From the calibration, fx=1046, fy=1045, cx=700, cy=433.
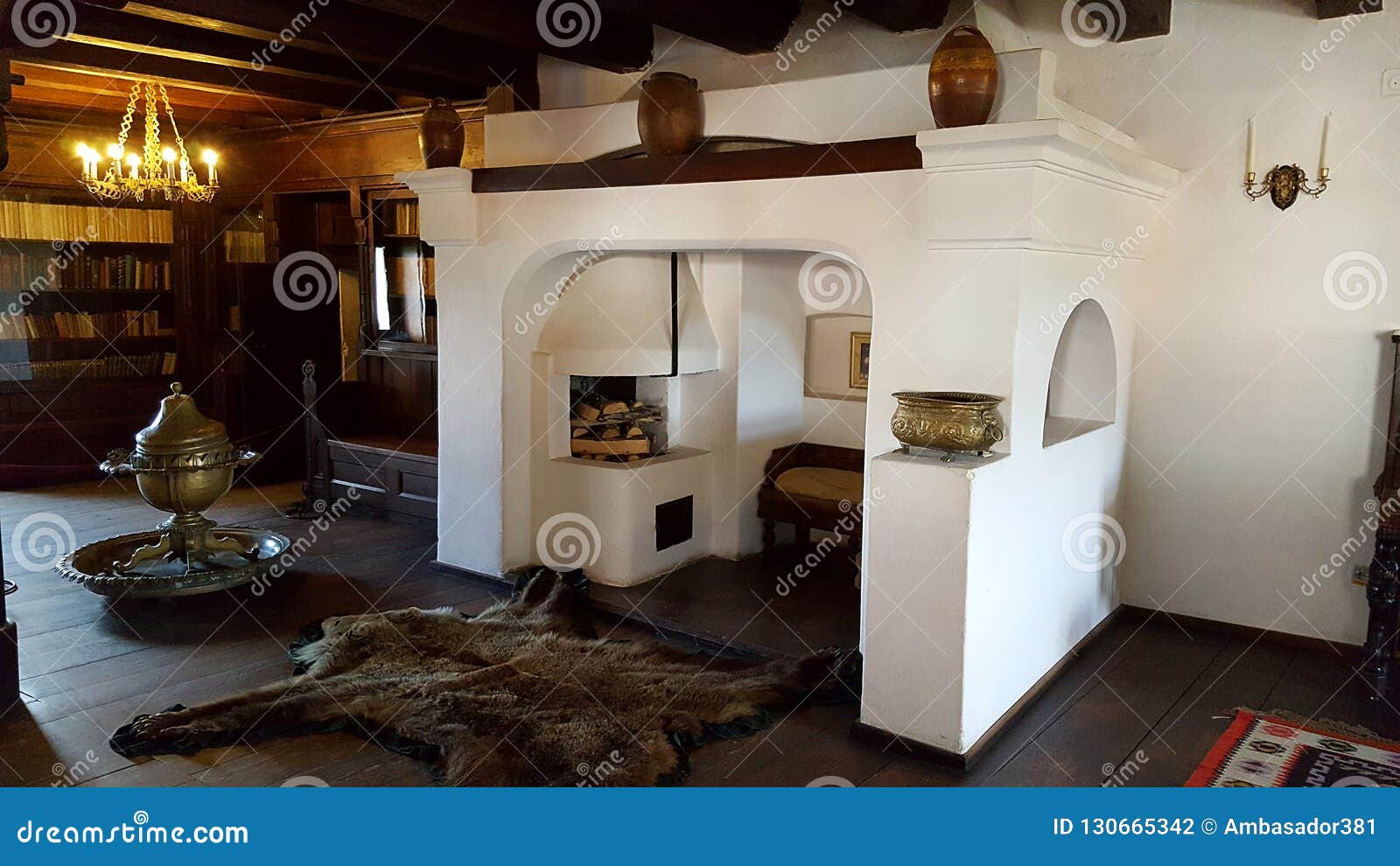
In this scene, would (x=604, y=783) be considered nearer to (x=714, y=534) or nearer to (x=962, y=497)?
(x=962, y=497)

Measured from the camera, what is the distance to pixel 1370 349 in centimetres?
422

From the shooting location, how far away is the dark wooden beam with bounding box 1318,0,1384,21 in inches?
157

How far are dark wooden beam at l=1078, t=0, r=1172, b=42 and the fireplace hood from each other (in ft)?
7.36

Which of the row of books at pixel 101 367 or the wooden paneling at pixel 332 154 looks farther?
the row of books at pixel 101 367

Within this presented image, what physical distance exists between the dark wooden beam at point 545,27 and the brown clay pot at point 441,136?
403mm

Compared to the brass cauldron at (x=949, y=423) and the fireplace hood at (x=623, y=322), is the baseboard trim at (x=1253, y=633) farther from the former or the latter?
the fireplace hood at (x=623, y=322)

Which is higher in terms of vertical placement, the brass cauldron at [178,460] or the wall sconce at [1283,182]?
the wall sconce at [1283,182]

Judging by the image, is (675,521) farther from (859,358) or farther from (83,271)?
(83,271)

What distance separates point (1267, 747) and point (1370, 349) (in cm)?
175

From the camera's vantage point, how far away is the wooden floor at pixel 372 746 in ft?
10.8

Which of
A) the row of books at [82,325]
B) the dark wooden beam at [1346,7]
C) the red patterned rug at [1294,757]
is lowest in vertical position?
the red patterned rug at [1294,757]

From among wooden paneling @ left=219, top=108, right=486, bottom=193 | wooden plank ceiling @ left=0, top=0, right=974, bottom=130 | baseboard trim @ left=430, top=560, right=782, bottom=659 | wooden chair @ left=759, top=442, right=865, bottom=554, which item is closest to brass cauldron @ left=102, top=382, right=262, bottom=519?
baseboard trim @ left=430, top=560, right=782, bottom=659

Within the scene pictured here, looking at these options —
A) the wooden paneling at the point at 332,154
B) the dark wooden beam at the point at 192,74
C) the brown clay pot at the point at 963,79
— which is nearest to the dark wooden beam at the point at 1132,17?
the brown clay pot at the point at 963,79

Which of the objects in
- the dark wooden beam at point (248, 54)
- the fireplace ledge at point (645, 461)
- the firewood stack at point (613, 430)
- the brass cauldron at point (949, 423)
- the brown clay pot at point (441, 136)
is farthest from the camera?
the firewood stack at point (613, 430)
